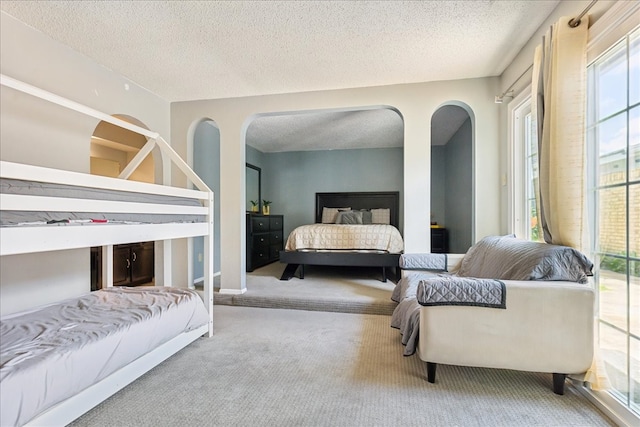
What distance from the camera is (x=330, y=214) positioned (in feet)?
20.7

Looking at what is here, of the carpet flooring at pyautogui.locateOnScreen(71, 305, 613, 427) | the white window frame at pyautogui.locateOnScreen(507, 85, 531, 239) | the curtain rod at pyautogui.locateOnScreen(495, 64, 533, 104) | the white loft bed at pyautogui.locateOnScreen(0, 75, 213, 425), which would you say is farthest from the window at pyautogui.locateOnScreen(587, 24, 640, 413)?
the white loft bed at pyautogui.locateOnScreen(0, 75, 213, 425)

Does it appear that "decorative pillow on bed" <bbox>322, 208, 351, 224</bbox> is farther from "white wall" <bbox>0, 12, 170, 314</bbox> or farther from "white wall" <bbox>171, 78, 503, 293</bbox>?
"white wall" <bbox>0, 12, 170, 314</bbox>

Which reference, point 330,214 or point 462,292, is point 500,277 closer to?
point 462,292

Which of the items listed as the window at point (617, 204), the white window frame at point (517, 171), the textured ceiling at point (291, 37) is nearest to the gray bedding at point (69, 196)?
the textured ceiling at point (291, 37)

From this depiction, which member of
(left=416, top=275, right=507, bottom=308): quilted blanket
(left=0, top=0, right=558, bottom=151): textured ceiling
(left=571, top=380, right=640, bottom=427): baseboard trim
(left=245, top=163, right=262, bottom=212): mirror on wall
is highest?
(left=0, top=0, right=558, bottom=151): textured ceiling

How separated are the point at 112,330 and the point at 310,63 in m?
2.52

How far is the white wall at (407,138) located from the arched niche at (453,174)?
0.21 meters

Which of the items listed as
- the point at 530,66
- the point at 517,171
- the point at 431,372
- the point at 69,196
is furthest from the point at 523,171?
the point at 69,196

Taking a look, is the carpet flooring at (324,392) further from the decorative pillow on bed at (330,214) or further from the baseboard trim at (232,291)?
the decorative pillow on bed at (330,214)

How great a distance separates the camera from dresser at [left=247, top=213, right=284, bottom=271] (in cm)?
492

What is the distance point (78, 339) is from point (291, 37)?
237 cm

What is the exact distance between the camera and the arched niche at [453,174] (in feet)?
14.4

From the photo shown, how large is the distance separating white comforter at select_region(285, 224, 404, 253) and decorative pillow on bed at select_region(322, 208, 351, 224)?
1949mm

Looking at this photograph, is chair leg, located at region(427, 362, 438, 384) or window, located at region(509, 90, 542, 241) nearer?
chair leg, located at region(427, 362, 438, 384)
